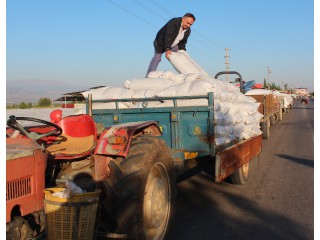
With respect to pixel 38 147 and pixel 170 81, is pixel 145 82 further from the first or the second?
pixel 38 147

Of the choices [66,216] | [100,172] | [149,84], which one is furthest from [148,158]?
[149,84]

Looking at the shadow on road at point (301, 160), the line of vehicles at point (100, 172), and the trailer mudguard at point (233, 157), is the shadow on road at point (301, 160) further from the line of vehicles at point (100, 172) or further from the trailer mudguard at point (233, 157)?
the line of vehicles at point (100, 172)

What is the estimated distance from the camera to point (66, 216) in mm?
3146

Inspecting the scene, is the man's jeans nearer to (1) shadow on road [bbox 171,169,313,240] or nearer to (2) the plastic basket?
(1) shadow on road [bbox 171,169,313,240]

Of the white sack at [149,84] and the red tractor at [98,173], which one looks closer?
the red tractor at [98,173]

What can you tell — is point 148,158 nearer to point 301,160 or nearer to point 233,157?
point 233,157

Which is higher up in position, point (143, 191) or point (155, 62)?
point (155, 62)

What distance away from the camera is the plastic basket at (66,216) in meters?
3.13

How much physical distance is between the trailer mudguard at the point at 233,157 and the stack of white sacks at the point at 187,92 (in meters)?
0.18

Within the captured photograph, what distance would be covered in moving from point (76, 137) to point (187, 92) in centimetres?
208

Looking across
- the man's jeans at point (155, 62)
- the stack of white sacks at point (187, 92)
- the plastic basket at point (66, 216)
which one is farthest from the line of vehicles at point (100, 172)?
the man's jeans at point (155, 62)

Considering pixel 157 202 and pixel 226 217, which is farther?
pixel 226 217

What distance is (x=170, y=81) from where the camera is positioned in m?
6.30

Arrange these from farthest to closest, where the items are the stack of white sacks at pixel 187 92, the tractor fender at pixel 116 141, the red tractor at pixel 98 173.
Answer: the stack of white sacks at pixel 187 92 < the tractor fender at pixel 116 141 < the red tractor at pixel 98 173
